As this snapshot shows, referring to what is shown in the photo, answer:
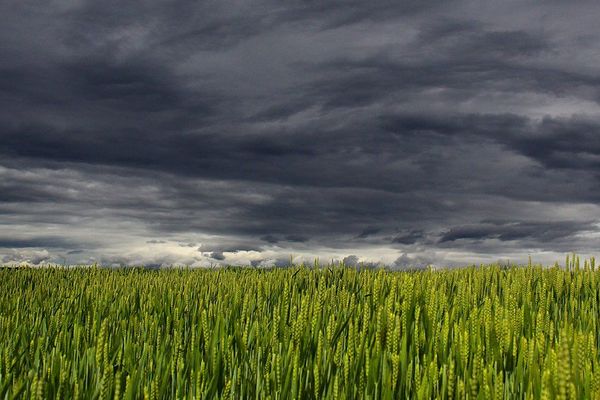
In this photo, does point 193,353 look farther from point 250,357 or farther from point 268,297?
point 268,297

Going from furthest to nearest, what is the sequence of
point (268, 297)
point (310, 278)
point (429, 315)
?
point (310, 278) → point (268, 297) → point (429, 315)

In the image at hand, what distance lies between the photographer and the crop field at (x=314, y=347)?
3.29 m

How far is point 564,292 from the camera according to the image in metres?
8.57

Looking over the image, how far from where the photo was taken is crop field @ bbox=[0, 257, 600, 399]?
329 cm

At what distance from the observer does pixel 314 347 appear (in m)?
4.73

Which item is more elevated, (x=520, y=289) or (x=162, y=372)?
(x=520, y=289)

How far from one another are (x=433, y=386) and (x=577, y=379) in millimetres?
802

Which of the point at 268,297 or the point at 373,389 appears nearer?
the point at 373,389

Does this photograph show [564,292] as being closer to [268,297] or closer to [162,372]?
[268,297]

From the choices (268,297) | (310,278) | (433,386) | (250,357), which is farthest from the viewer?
(310,278)

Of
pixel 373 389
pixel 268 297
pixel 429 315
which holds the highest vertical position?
pixel 268 297

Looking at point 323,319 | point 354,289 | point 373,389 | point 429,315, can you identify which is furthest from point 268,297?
point 373,389

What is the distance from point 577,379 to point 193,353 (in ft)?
8.55

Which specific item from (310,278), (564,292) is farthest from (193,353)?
(564,292)
